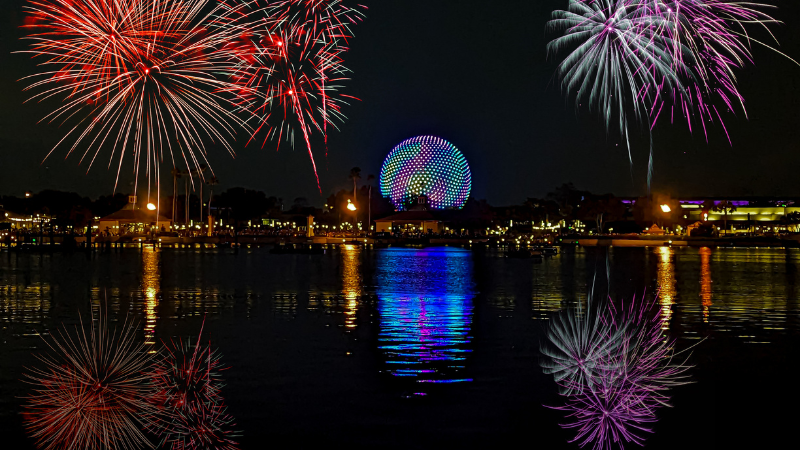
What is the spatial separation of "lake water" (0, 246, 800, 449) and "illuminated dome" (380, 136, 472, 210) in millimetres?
93535

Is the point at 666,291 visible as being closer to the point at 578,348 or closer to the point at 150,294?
the point at 578,348

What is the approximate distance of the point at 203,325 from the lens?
40.9 ft

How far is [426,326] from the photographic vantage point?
12.4 m

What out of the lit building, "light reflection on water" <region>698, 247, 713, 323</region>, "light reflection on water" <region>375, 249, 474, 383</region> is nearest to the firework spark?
"light reflection on water" <region>375, 249, 474, 383</region>

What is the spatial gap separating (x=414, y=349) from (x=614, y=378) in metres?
3.24

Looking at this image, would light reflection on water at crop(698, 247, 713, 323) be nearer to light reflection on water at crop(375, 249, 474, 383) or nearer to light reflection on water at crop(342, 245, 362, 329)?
light reflection on water at crop(375, 249, 474, 383)

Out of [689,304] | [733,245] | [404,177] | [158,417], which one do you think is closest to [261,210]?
[404,177]

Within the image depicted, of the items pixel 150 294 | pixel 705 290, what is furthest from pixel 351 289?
pixel 705 290

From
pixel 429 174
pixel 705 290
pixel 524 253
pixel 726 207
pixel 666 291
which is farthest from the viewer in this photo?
pixel 429 174

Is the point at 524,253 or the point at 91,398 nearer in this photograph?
the point at 91,398

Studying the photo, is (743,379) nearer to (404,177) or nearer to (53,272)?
(53,272)

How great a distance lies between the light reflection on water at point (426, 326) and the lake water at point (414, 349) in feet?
0.15

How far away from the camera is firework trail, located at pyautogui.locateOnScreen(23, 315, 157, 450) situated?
6.00 m

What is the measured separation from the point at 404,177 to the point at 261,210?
24762 millimetres
